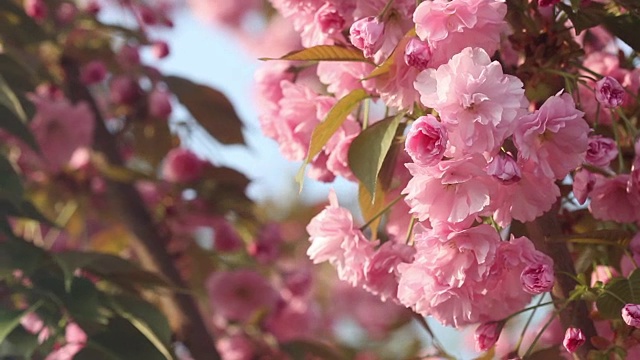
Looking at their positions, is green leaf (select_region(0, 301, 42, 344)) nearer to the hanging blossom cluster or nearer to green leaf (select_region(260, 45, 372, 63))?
the hanging blossom cluster

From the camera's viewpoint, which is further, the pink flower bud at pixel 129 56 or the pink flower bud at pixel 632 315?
the pink flower bud at pixel 129 56

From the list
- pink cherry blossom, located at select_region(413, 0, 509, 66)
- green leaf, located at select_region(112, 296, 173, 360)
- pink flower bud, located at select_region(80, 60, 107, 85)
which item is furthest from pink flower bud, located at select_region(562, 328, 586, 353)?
pink flower bud, located at select_region(80, 60, 107, 85)

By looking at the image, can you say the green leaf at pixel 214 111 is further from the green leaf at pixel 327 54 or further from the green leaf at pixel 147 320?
the green leaf at pixel 327 54

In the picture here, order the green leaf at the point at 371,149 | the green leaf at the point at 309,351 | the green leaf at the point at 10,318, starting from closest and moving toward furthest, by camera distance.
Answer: the green leaf at the point at 371,149 < the green leaf at the point at 10,318 < the green leaf at the point at 309,351

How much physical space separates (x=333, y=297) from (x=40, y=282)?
1.58 metres

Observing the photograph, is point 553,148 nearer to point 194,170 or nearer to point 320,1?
point 320,1

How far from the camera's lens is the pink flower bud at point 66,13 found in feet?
6.11

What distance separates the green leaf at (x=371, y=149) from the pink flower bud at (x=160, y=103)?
0.87 m

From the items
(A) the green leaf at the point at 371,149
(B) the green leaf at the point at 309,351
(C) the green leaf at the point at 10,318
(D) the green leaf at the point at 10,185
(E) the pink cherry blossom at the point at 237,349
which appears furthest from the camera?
(E) the pink cherry blossom at the point at 237,349

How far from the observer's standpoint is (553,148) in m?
0.86

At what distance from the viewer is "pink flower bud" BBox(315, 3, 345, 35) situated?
982 millimetres

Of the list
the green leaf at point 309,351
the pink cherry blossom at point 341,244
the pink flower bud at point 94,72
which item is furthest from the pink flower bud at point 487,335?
the pink flower bud at point 94,72

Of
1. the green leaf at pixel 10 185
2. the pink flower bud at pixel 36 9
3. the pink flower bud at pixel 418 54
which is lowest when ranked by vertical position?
the pink flower bud at pixel 36 9

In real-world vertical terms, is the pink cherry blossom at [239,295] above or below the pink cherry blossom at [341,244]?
below
